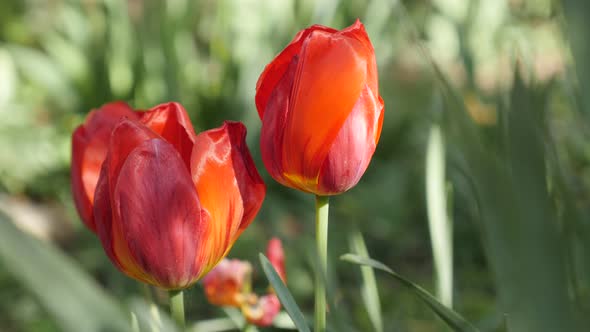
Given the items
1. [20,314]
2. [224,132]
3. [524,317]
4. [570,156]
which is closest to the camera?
[524,317]

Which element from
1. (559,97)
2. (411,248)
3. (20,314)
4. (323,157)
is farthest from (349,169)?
(559,97)

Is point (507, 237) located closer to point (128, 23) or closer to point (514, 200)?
point (514, 200)

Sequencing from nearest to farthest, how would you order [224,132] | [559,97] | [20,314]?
[224,132] → [20,314] → [559,97]

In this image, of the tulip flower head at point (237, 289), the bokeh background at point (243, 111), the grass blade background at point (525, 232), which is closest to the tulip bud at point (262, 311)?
the tulip flower head at point (237, 289)

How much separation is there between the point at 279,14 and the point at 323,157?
2239 mm

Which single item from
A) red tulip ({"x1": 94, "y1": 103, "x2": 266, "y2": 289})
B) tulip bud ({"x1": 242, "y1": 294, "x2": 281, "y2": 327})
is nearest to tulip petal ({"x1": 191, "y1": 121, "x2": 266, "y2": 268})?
red tulip ({"x1": 94, "y1": 103, "x2": 266, "y2": 289})

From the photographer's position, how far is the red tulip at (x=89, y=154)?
0.53 metres

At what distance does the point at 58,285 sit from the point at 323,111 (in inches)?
9.7

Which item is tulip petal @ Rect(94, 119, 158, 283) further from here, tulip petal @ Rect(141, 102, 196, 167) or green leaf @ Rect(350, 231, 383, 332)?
green leaf @ Rect(350, 231, 383, 332)

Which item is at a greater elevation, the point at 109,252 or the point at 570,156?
the point at 109,252

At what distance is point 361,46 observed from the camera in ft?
1.60

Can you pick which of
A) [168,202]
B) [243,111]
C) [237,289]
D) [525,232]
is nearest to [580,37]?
[525,232]

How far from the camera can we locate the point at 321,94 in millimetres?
477

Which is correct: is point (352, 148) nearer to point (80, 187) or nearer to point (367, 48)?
point (367, 48)
